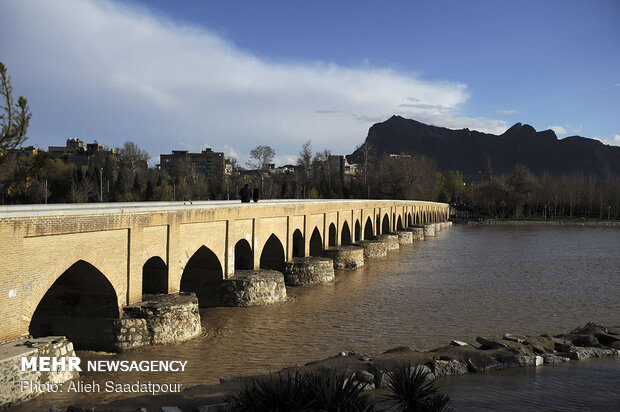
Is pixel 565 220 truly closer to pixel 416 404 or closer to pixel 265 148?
pixel 265 148

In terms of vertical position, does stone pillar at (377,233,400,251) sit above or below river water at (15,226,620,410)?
above

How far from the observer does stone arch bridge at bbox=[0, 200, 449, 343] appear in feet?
30.5

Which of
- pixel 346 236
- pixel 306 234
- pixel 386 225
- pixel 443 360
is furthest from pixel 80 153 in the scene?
pixel 443 360

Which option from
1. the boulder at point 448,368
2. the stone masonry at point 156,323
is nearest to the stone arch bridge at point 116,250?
the stone masonry at point 156,323

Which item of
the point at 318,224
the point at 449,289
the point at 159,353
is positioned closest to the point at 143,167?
the point at 318,224

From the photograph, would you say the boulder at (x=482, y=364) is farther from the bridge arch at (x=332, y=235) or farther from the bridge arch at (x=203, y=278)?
the bridge arch at (x=332, y=235)

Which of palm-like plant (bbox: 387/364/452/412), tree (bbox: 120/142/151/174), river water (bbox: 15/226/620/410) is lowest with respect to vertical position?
river water (bbox: 15/226/620/410)

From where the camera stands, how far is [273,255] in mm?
22562

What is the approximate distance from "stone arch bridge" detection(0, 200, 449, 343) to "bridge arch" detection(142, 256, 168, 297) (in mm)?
28

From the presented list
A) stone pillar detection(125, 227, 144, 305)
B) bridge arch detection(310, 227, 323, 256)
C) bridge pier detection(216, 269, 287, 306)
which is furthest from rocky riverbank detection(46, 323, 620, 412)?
bridge arch detection(310, 227, 323, 256)

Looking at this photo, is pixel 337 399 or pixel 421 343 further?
pixel 421 343

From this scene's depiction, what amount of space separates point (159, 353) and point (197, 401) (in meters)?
4.61

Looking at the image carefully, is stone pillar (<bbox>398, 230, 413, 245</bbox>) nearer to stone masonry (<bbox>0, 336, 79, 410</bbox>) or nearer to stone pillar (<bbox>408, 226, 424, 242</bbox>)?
stone pillar (<bbox>408, 226, 424, 242</bbox>)

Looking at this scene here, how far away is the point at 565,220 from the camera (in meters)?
78.0
